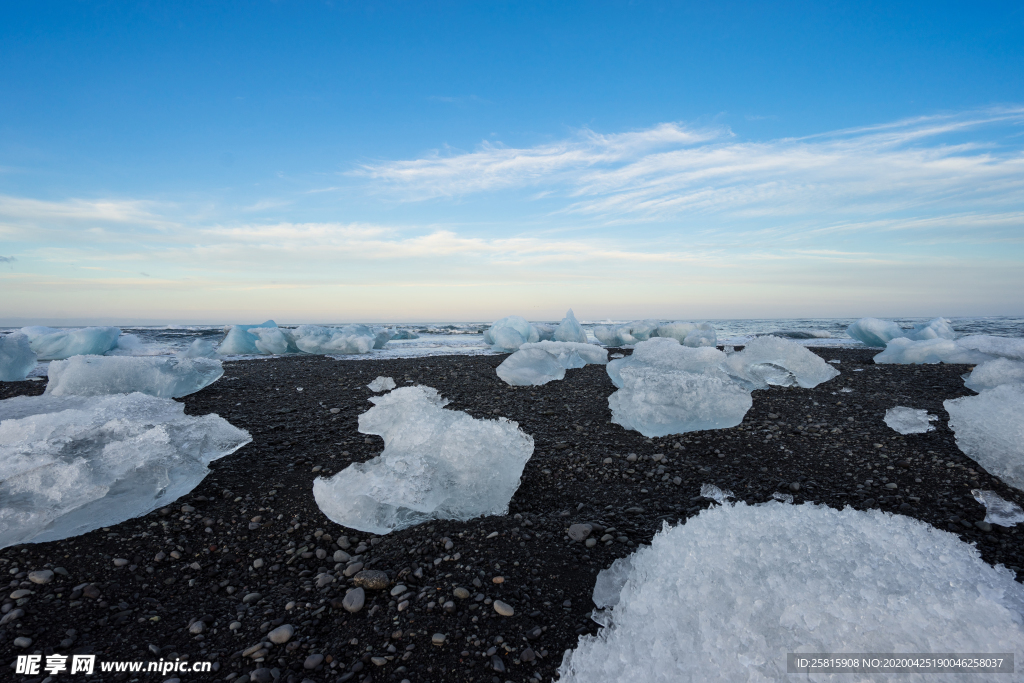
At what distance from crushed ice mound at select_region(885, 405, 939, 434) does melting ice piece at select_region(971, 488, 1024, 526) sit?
1.09 m

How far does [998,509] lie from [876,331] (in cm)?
1172

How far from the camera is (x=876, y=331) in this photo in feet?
40.0

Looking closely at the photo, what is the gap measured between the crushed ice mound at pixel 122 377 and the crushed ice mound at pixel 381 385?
5.49 ft

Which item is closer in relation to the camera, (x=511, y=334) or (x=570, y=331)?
(x=511, y=334)

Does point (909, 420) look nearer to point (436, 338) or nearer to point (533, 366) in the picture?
point (533, 366)

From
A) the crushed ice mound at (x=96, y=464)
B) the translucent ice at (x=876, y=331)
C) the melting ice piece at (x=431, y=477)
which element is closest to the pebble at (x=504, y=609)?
the melting ice piece at (x=431, y=477)

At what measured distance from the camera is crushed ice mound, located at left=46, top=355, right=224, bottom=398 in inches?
176

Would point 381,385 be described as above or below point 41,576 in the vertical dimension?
above

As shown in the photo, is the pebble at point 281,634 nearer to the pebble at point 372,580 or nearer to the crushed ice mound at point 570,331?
the pebble at point 372,580

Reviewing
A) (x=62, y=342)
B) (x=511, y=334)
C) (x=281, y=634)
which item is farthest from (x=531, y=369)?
(x=62, y=342)

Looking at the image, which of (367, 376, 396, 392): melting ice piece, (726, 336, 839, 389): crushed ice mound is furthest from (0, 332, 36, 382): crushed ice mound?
(726, 336, 839, 389): crushed ice mound

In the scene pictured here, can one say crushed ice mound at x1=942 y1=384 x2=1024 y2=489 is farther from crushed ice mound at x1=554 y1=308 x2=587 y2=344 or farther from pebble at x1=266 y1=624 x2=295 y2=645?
crushed ice mound at x1=554 y1=308 x2=587 y2=344

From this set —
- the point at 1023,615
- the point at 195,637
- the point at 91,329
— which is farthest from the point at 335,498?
the point at 91,329

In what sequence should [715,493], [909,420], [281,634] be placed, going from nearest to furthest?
[281,634] → [715,493] → [909,420]
